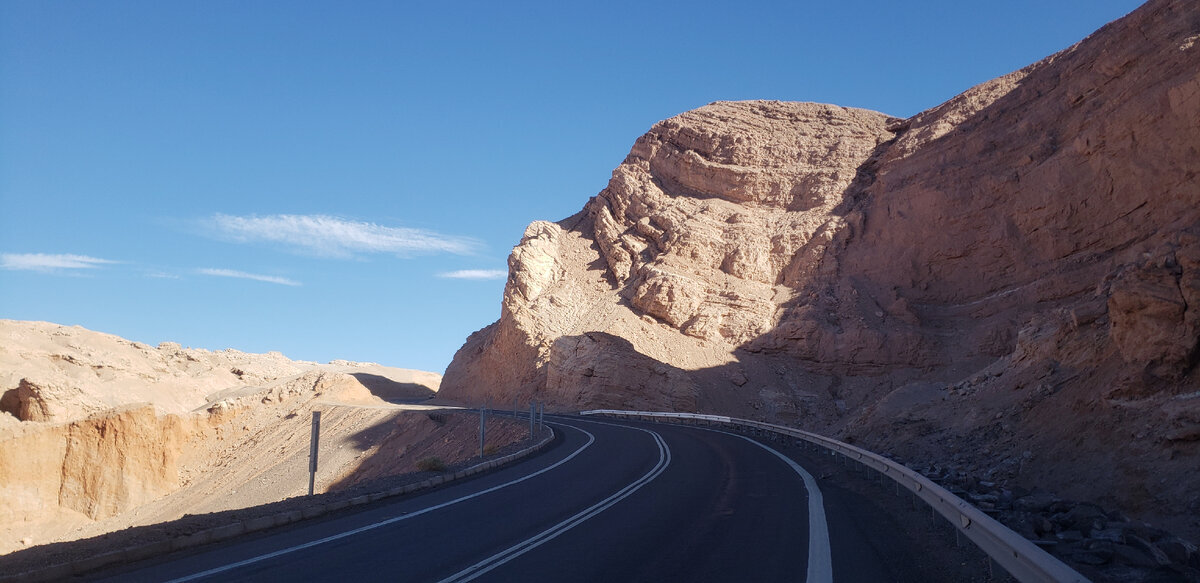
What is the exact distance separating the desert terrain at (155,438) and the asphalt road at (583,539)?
8651 millimetres

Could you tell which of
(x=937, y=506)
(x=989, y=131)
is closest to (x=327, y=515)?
(x=937, y=506)

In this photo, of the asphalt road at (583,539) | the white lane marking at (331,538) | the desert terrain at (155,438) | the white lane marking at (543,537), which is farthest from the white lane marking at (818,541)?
the desert terrain at (155,438)

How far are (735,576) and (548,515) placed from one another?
4.17 meters

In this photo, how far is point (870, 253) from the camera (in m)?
52.5

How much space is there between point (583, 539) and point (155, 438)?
1288 inches

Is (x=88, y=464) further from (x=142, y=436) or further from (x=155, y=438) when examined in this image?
(x=155, y=438)

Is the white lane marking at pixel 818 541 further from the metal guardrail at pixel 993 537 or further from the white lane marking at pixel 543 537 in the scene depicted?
the white lane marking at pixel 543 537

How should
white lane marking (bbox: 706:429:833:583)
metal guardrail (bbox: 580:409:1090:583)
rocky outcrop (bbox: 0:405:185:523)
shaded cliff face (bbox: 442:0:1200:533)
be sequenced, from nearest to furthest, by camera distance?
metal guardrail (bbox: 580:409:1090:583)
white lane marking (bbox: 706:429:833:583)
rocky outcrop (bbox: 0:405:185:523)
shaded cliff face (bbox: 442:0:1200:533)

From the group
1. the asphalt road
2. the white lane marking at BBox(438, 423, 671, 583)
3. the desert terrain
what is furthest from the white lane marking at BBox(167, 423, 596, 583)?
the desert terrain

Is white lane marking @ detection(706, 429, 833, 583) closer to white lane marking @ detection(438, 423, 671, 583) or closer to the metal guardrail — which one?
the metal guardrail

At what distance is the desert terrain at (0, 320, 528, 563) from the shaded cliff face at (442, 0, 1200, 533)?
12.7 metres

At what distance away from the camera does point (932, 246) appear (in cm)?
4978

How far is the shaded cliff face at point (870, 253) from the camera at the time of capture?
35562 mm

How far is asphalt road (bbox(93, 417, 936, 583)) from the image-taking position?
271 inches
